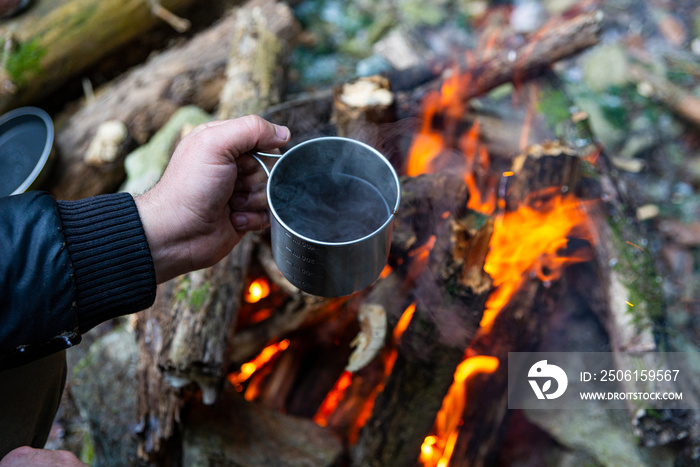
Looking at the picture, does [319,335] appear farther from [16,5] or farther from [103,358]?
[16,5]

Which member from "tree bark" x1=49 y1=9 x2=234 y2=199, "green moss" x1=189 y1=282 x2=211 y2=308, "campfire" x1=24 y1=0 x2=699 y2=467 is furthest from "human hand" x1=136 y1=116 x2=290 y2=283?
"tree bark" x1=49 y1=9 x2=234 y2=199

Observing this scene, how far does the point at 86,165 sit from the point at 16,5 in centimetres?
153

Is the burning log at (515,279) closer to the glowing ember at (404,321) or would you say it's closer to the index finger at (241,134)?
the glowing ember at (404,321)

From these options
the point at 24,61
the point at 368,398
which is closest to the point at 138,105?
the point at 24,61

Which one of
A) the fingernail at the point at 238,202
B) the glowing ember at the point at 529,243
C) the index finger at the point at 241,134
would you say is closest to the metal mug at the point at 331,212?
the index finger at the point at 241,134

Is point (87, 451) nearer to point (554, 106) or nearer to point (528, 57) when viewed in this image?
point (554, 106)

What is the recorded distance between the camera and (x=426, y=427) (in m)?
2.19

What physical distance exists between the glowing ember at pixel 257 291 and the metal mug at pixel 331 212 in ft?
3.13

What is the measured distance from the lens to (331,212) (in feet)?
5.67

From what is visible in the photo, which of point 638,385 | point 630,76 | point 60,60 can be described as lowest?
point 630,76

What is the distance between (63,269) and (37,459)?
0.57 meters

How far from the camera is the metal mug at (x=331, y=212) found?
1.45m

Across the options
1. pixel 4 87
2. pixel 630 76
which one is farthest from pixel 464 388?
pixel 4 87

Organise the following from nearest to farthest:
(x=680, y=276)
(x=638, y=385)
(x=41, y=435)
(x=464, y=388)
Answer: (x=41, y=435)
(x=638, y=385)
(x=464, y=388)
(x=680, y=276)
